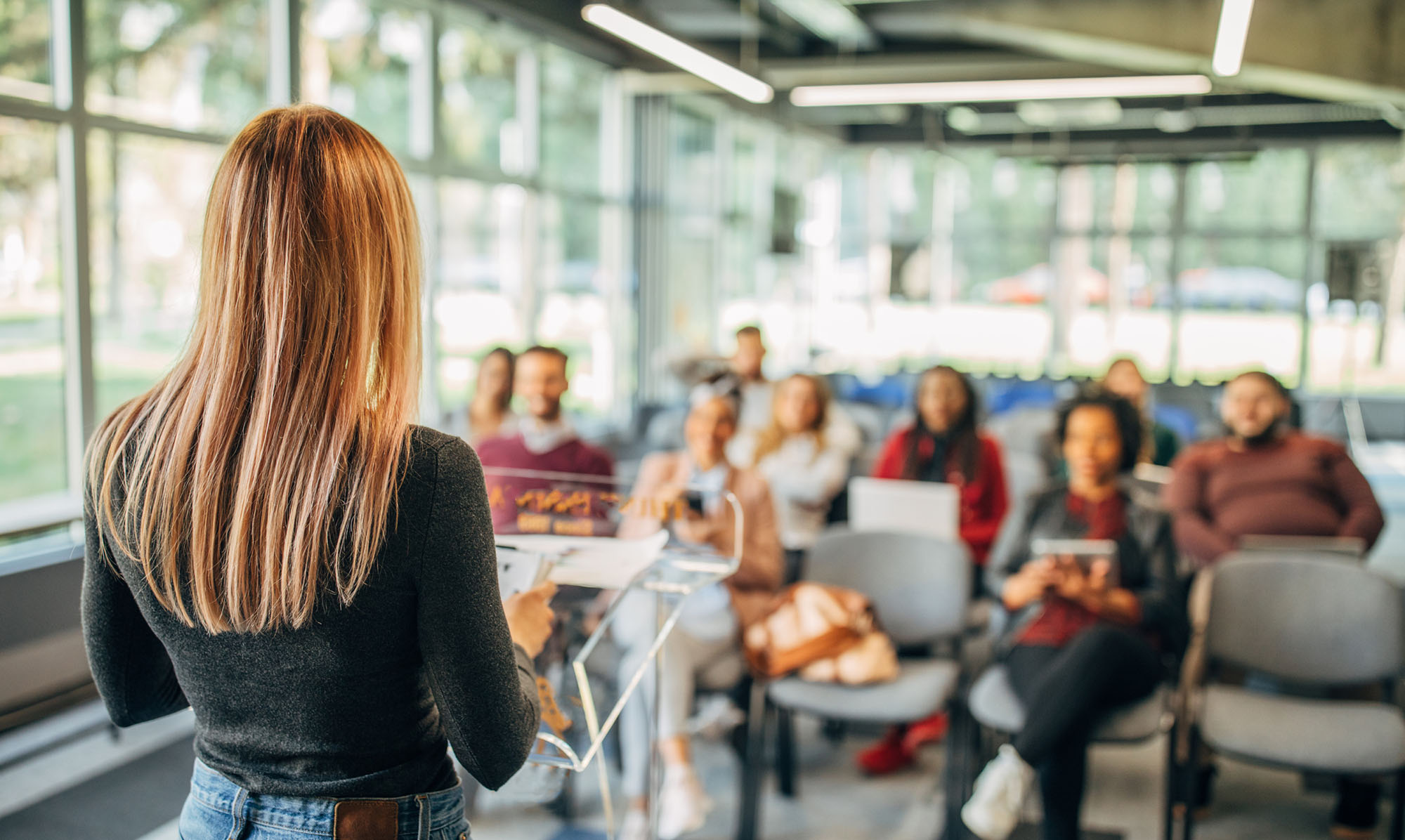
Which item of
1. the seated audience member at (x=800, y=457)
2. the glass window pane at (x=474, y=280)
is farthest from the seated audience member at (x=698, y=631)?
the glass window pane at (x=474, y=280)

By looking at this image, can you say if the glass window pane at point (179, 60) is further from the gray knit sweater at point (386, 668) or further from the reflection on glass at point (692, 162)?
the reflection on glass at point (692, 162)

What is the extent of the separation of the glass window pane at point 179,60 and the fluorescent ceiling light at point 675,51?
1.67 m

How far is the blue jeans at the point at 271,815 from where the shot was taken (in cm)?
112

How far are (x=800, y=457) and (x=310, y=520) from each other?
3972mm

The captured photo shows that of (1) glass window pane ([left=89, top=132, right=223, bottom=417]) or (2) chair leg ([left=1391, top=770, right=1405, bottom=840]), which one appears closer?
(2) chair leg ([left=1391, top=770, right=1405, bottom=840])

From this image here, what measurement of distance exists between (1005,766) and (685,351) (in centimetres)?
686

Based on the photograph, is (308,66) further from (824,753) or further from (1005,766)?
(1005,766)

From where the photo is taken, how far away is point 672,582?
5.92ft

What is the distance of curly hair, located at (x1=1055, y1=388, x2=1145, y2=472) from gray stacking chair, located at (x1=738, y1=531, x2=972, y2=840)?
63 cm

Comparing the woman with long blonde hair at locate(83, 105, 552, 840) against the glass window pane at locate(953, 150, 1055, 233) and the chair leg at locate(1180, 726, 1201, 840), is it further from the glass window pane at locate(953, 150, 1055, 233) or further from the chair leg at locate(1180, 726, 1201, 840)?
the glass window pane at locate(953, 150, 1055, 233)

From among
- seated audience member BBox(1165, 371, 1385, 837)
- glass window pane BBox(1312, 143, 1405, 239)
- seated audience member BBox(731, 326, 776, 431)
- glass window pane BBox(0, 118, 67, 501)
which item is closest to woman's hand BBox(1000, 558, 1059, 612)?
seated audience member BBox(1165, 371, 1385, 837)

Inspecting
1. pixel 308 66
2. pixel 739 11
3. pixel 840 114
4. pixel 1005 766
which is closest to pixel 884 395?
pixel 739 11

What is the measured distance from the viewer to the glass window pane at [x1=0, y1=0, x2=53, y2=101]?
421 cm

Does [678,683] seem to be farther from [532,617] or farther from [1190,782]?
[532,617]
